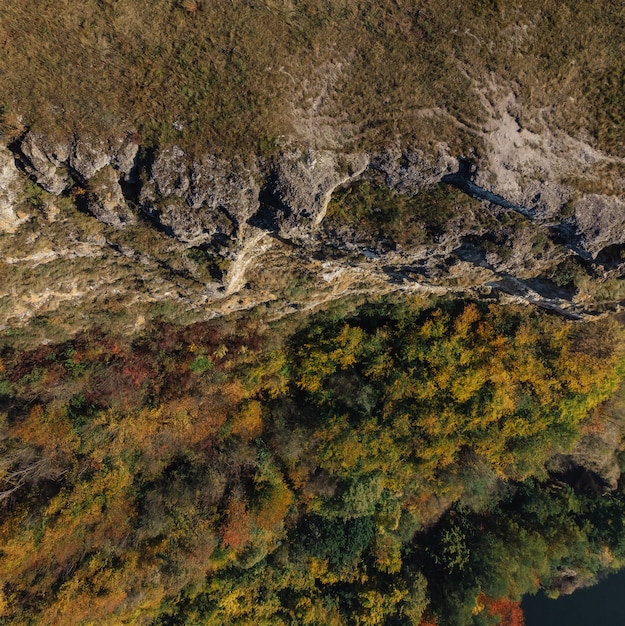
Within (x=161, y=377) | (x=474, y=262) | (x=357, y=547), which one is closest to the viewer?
(x=474, y=262)

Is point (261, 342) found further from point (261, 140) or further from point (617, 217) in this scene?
point (617, 217)

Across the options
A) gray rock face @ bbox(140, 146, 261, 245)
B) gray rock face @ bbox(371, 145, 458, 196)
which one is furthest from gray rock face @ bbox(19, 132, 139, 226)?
gray rock face @ bbox(371, 145, 458, 196)

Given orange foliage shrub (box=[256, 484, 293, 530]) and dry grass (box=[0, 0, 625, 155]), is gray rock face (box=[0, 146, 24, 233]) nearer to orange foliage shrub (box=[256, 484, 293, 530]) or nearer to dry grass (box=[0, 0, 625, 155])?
dry grass (box=[0, 0, 625, 155])

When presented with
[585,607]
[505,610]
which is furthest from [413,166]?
[585,607]

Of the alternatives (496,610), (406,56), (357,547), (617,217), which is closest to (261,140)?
(406,56)

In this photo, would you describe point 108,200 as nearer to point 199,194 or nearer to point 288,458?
point 199,194
